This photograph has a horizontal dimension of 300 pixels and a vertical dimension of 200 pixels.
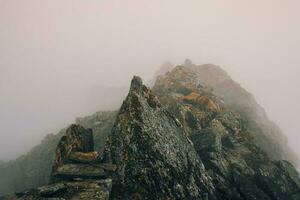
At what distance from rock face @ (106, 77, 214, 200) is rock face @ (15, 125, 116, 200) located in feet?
3.84

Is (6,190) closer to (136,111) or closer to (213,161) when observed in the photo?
(136,111)

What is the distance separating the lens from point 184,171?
24.8 m

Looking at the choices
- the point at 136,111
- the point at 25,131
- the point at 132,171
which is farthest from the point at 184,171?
the point at 25,131

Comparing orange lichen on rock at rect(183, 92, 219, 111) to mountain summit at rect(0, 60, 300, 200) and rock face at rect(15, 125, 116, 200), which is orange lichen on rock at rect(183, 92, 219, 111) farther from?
rock face at rect(15, 125, 116, 200)

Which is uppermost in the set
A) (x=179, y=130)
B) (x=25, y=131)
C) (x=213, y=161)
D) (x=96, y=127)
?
(x=179, y=130)

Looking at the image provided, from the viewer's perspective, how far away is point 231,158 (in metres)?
29.8

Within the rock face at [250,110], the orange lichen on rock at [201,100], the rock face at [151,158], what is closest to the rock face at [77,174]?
the rock face at [151,158]

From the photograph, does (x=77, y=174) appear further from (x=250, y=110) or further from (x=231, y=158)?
(x=250, y=110)

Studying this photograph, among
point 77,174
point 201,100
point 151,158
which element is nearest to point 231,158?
point 151,158

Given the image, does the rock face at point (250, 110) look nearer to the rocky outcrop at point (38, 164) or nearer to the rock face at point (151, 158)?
the rocky outcrop at point (38, 164)

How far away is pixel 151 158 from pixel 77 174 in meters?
5.81

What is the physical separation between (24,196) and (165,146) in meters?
11.0

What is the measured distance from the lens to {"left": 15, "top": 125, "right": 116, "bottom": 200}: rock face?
71.7 ft

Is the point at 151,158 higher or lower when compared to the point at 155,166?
higher
